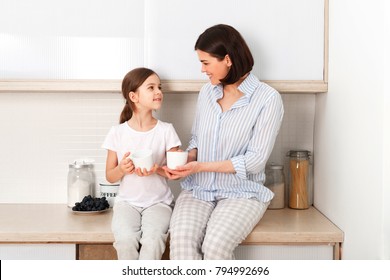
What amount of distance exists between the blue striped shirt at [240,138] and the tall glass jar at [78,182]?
494 millimetres

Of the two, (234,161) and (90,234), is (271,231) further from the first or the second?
(90,234)

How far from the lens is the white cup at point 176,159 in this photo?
1.86m

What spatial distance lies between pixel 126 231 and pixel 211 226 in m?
0.28

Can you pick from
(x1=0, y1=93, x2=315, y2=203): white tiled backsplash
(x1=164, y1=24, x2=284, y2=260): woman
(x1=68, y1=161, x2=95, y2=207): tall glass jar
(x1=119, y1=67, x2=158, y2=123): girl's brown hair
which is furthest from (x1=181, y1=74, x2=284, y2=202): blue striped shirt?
(x1=68, y1=161, x2=95, y2=207): tall glass jar

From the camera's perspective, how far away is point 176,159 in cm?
186

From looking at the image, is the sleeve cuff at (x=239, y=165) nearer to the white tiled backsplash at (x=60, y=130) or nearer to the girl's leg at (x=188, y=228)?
the girl's leg at (x=188, y=228)

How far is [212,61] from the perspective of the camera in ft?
6.47

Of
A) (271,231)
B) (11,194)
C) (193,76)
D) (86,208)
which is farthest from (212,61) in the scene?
(11,194)

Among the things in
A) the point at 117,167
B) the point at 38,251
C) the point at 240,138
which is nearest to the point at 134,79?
the point at 117,167

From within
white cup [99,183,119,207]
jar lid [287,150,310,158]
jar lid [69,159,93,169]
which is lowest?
white cup [99,183,119,207]

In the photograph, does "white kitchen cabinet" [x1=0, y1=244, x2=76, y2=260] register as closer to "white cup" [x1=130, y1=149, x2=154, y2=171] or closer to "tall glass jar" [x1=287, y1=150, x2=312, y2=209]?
"white cup" [x1=130, y1=149, x2=154, y2=171]

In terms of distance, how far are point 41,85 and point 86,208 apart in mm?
513

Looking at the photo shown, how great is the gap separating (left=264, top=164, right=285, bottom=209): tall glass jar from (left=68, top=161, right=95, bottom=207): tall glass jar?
766mm

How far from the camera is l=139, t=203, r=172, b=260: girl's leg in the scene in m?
1.78
